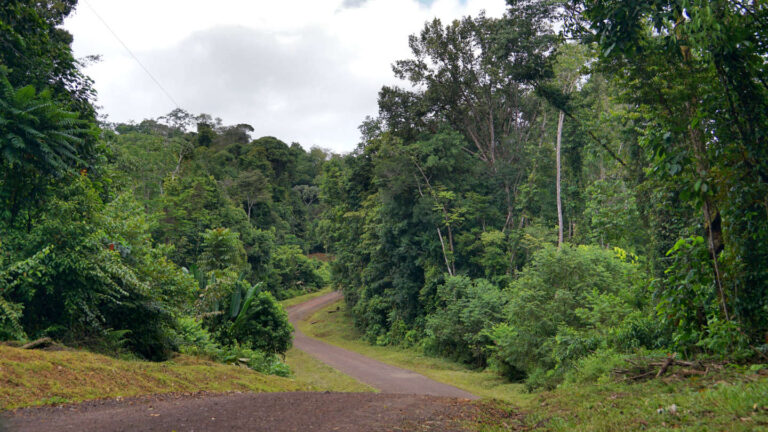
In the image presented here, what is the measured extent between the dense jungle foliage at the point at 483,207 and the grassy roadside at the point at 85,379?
131 centimetres

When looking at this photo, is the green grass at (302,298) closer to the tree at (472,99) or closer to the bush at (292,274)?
the bush at (292,274)

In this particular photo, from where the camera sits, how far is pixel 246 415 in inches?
236

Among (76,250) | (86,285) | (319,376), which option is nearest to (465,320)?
(319,376)

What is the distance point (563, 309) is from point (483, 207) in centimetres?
1361

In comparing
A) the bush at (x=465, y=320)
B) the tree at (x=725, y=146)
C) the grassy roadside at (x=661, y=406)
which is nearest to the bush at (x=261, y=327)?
the bush at (x=465, y=320)

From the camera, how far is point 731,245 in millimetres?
6422

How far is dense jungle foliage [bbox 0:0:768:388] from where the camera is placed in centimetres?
646

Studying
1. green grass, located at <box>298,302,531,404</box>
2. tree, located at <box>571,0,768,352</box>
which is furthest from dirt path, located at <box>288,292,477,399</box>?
tree, located at <box>571,0,768,352</box>

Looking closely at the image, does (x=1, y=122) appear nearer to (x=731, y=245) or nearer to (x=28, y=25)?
(x=28, y=25)

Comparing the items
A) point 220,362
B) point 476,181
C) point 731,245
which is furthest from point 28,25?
point 476,181

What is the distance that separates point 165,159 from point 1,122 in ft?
107

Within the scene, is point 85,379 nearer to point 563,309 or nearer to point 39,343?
point 39,343

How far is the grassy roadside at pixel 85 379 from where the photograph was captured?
6.11 m

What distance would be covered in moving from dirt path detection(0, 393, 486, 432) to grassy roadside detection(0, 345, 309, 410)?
42 centimetres
